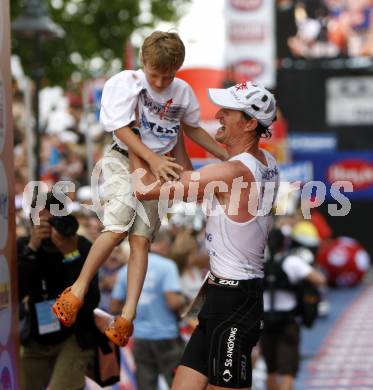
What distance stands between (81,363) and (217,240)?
1811 millimetres

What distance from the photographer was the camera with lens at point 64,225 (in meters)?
7.13

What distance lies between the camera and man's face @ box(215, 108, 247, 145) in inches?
241

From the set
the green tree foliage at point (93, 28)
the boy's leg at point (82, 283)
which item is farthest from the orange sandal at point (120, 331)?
the green tree foliage at point (93, 28)

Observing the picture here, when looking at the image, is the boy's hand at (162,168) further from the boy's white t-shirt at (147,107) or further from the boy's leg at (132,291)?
the boy's leg at (132,291)

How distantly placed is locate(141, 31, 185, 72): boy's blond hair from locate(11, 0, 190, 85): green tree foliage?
1980 cm

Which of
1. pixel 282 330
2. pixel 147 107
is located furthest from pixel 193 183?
pixel 282 330

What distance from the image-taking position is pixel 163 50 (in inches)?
233

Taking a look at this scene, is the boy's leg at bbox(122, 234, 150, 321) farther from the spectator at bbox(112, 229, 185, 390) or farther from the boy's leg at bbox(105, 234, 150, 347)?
the spectator at bbox(112, 229, 185, 390)

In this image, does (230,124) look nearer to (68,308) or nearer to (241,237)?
(241,237)

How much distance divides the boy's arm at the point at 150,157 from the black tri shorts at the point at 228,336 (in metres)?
0.71

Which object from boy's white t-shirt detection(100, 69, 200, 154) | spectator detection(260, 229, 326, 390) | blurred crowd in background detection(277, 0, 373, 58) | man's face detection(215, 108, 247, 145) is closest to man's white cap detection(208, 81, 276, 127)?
man's face detection(215, 108, 247, 145)

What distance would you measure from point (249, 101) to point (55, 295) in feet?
7.07

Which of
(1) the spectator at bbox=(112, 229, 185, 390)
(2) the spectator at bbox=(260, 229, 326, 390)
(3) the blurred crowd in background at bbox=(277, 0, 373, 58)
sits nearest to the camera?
(1) the spectator at bbox=(112, 229, 185, 390)

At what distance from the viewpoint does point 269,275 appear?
37.3 feet
